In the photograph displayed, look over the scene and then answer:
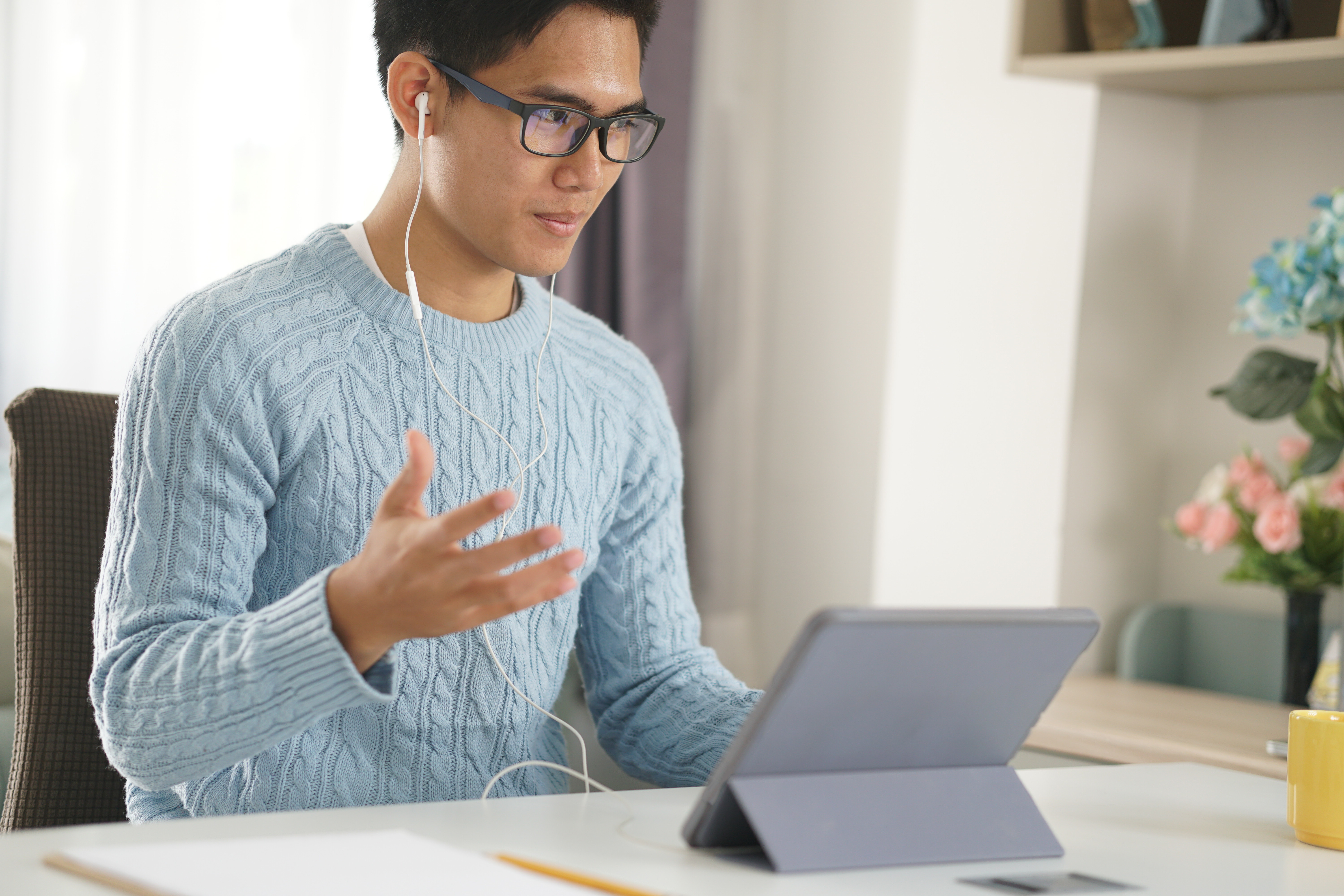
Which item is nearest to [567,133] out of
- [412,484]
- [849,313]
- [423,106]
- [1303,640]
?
[423,106]

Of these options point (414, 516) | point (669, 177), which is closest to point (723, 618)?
point (669, 177)

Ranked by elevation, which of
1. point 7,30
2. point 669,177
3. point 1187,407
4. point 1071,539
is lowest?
point 1071,539

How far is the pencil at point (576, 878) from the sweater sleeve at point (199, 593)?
0.17 m

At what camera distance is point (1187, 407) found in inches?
89.9

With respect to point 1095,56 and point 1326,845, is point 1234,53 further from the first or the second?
point 1326,845

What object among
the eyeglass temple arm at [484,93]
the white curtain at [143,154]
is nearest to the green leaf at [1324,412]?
the eyeglass temple arm at [484,93]

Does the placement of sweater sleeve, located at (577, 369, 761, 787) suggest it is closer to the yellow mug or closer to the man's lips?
the man's lips

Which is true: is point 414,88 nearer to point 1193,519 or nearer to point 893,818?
point 893,818

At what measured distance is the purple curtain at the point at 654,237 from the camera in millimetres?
2713

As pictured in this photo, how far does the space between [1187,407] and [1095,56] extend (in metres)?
0.57

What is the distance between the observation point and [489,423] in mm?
1271

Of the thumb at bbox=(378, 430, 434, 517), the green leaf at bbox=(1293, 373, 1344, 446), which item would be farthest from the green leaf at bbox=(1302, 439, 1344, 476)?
the thumb at bbox=(378, 430, 434, 517)

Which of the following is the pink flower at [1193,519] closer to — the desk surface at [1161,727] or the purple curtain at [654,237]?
the desk surface at [1161,727]

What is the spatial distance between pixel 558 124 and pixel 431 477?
0.35 metres
